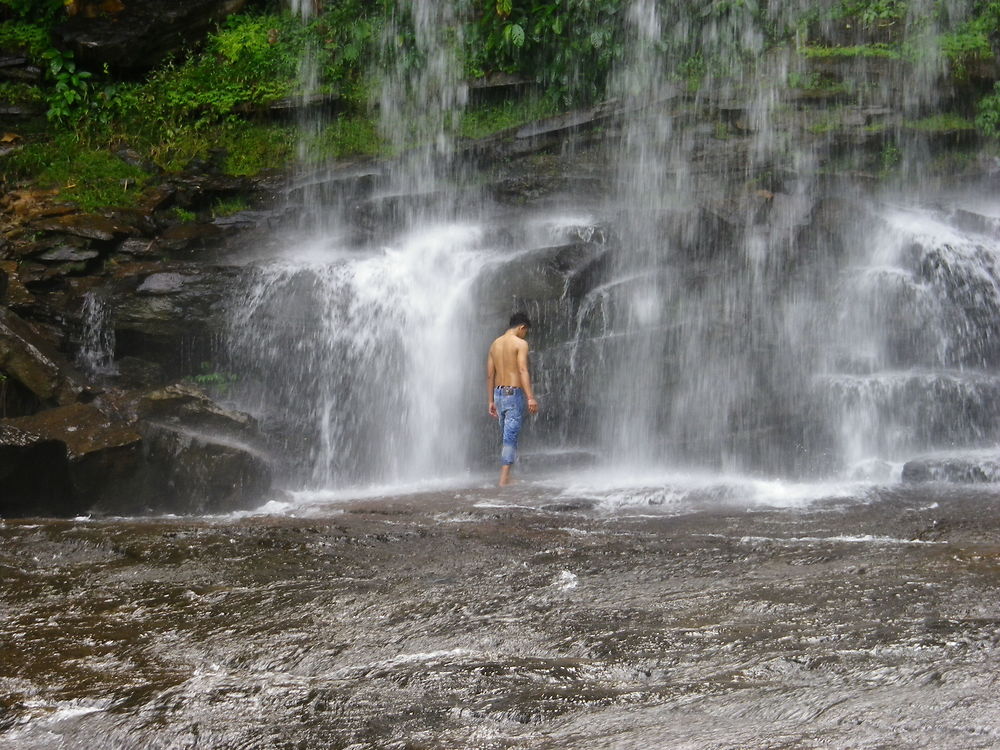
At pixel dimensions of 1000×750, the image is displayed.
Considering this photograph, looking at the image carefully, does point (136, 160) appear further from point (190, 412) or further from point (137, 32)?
point (190, 412)

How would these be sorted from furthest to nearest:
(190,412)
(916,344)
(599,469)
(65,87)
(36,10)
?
(36,10) < (65,87) < (916,344) < (599,469) < (190,412)

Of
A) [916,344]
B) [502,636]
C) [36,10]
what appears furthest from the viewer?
[36,10]

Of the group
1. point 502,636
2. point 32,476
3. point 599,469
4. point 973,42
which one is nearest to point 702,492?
point 599,469

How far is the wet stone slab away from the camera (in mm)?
3184

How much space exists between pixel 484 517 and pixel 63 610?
3252 mm

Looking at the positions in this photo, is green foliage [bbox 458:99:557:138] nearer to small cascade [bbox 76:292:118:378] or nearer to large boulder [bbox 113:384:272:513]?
small cascade [bbox 76:292:118:378]

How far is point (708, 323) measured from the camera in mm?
10672

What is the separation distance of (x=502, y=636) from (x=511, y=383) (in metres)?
5.41

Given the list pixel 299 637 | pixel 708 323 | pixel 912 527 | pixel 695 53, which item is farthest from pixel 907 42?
pixel 299 637

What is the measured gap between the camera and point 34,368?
941 cm

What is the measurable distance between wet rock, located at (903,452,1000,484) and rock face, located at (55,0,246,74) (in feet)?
44.2

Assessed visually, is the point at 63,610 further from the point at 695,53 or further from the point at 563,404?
the point at 695,53

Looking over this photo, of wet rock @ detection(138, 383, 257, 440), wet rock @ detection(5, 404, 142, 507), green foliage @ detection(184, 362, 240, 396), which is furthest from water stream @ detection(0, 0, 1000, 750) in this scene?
wet rock @ detection(5, 404, 142, 507)

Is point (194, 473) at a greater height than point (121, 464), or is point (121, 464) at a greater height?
point (121, 464)
